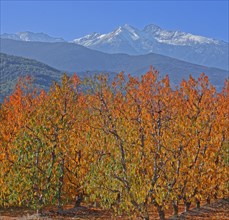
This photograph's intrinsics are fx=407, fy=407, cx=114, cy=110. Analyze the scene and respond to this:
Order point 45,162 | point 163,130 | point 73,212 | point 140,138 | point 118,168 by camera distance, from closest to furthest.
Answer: point 118,168, point 140,138, point 163,130, point 45,162, point 73,212

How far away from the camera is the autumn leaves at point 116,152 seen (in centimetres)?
2752

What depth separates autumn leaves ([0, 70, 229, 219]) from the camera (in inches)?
1083

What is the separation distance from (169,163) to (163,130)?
323 cm

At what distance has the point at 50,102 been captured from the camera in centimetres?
3591

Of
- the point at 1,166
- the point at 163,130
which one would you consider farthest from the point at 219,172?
the point at 1,166

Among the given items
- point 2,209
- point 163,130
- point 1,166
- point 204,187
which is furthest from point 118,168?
point 2,209

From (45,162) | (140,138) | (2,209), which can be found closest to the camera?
(140,138)

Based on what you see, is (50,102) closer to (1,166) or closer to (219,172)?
(1,166)

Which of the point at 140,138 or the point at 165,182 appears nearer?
the point at 165,182

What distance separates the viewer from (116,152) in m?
27.9

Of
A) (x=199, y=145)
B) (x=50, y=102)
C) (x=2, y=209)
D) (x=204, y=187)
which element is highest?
(x=50, y=102)

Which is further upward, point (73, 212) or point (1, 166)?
point (1, 166)

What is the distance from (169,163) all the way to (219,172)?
724cm

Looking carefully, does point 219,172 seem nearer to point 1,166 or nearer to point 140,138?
point 140,138
